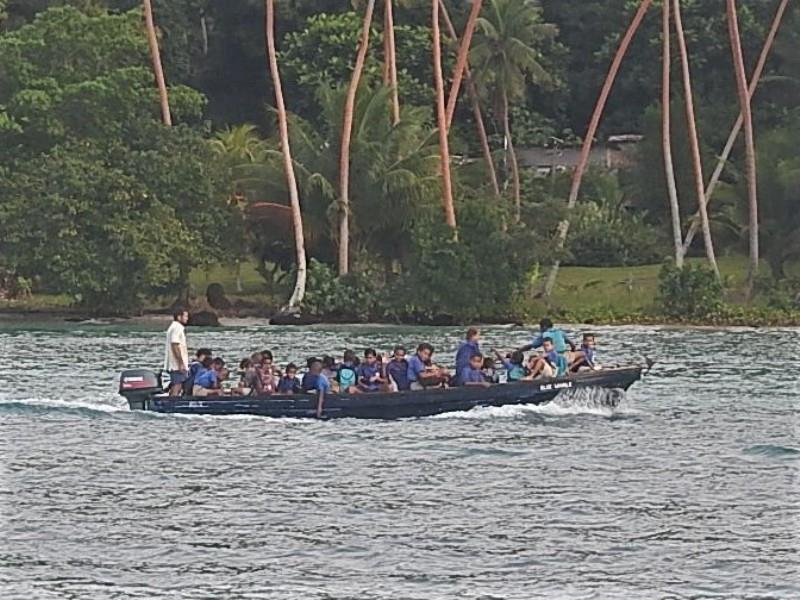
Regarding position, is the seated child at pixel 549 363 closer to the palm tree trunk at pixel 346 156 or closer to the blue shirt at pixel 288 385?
the blue shirt at pixel 288 385

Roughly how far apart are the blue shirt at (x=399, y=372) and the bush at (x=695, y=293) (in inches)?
1132

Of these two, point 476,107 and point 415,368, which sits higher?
point 476,107

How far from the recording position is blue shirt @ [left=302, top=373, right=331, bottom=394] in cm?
3403

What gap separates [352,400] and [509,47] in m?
39.8

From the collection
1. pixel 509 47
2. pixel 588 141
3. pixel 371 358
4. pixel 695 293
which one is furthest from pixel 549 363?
pixel 509 47

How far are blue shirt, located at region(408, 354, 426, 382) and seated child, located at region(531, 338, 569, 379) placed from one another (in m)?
1.95

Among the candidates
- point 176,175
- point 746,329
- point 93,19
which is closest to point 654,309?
point 746,329

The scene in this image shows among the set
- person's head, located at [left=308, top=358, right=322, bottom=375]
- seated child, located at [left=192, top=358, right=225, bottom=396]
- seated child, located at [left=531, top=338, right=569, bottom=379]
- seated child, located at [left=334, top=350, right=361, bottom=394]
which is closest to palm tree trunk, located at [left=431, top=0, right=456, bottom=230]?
seated child, located at [left=531, top=338, right=569, bottom=379]

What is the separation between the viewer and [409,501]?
26.3 metres

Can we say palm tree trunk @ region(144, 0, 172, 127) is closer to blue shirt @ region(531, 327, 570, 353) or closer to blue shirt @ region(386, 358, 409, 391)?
blue shirt @ region(531, 327, 570, 353)

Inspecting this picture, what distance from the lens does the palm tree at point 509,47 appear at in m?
72.0

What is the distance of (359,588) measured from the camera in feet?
69.6

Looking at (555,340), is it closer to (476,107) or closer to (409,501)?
(409,501)

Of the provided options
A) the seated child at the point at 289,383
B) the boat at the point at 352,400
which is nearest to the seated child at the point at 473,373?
the boat at the point at 352,400
